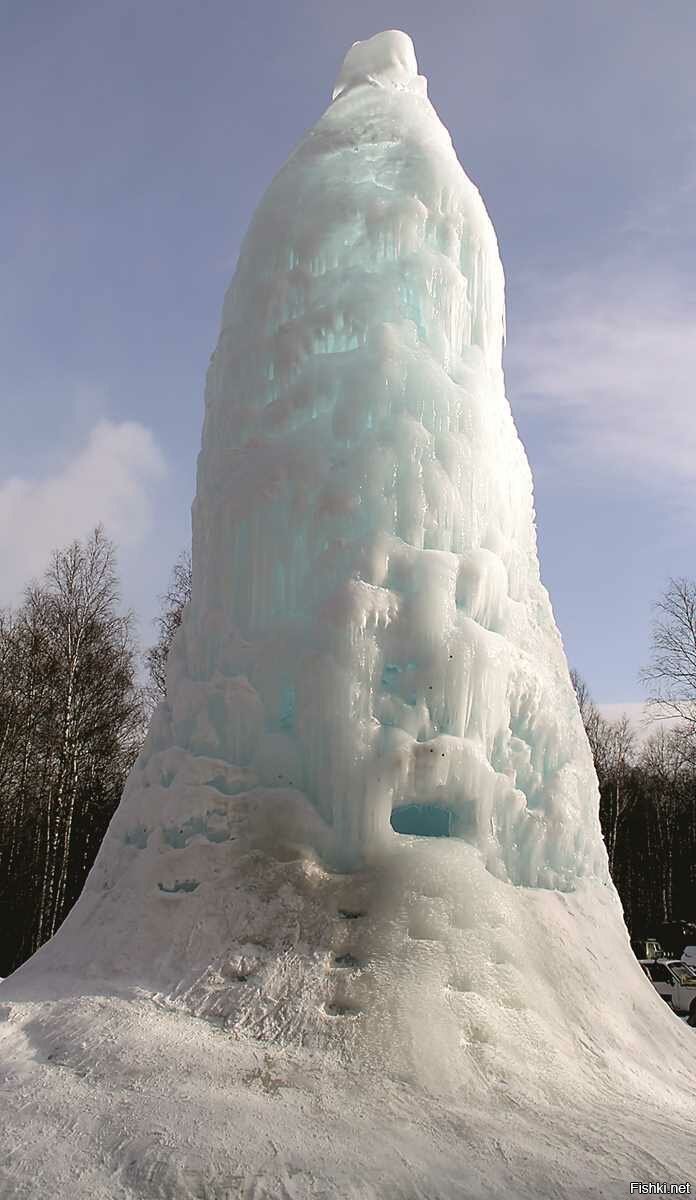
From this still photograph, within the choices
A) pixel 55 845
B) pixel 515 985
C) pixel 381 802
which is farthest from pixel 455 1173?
pixel 55 845

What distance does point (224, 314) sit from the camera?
274 inches

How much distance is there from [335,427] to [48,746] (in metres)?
15.2

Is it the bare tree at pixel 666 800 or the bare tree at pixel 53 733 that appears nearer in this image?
the bare tree at pixel 53 733

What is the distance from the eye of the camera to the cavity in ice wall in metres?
5.18

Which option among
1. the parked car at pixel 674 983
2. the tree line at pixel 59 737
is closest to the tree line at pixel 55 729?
the tree line at pixel 59 737

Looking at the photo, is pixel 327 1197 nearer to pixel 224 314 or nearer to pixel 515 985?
pixel 515 985

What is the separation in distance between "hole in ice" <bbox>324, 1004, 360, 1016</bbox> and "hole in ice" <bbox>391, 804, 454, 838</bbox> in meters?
1.19

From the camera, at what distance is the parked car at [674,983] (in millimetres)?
15664

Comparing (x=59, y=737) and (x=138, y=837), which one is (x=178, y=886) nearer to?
(x=138, y=837)

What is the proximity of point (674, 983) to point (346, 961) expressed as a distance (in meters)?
13.9

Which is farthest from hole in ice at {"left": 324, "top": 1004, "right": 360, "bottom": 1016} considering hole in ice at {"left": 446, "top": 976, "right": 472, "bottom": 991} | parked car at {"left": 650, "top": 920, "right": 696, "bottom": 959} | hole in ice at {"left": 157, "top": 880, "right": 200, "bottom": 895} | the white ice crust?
parked car at {"left": 650, "top": 920, "right": 696, "bottom": 959}

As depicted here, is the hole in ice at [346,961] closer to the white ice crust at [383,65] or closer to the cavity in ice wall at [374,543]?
the cavity in ice wall at [374,543]

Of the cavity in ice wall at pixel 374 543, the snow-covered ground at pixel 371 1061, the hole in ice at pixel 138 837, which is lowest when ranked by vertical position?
the snow-covered ground at pixel 371 1061

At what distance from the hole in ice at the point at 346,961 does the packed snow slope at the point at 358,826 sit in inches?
0.5
